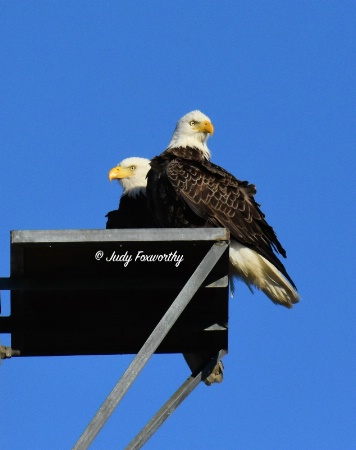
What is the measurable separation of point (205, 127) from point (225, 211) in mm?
1497

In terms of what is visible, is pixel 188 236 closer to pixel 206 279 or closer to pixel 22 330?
pixel 206 279

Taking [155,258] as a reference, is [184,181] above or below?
above

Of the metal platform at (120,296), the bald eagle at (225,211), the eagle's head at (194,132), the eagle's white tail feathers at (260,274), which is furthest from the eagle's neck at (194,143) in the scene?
the metal platform at (120,296)

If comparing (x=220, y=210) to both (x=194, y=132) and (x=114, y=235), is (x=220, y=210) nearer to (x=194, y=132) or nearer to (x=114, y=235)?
(x=194, y=132)

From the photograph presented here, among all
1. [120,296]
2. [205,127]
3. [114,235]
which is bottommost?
[114,235]

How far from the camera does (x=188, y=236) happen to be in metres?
7.57

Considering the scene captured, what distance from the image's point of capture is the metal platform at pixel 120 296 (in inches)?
293

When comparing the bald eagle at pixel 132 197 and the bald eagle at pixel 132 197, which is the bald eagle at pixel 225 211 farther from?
the bald eagle at pixel 132 197

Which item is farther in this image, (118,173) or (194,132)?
(118,173)

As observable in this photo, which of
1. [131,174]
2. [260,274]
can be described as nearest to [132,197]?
[131,174]

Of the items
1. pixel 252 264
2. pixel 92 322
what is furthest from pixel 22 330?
pixel 252 264

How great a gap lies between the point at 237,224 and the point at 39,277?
3020 mm

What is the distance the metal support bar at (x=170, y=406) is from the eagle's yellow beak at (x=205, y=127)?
4023 millimetres

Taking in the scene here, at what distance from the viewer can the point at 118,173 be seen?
41.0 feet
